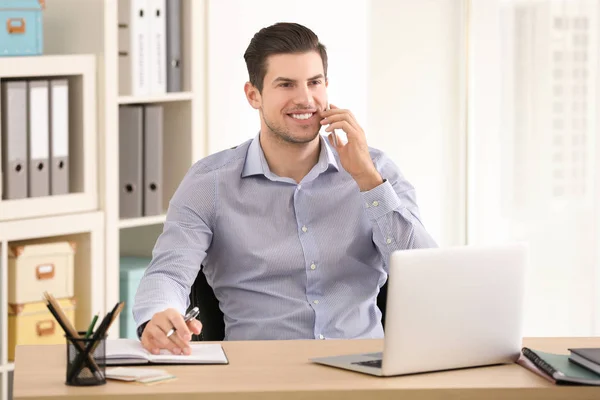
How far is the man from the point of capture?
258 cm

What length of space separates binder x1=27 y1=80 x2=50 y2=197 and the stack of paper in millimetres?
1663

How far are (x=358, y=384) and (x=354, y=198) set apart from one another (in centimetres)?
84

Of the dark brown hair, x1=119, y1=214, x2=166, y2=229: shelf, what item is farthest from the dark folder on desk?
x1=119, y1=214, x2=166, y2=229: shelf

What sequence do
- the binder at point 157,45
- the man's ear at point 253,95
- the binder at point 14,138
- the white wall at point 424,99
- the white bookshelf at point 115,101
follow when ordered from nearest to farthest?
the man's ear at point 253,95
the binder at point 14,138
the white bookshelf at point 115,101
the binder at point 157,45
the white wall at point 424,99

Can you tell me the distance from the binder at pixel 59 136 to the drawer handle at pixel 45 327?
1.37 ft

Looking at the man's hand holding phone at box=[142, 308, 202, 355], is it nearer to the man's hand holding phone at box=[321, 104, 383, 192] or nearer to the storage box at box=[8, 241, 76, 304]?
the man's hand holding phone at box=[321, 104, 383, 192]

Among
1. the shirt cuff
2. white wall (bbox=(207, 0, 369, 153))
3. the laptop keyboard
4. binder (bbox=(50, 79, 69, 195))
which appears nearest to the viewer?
the laptop keyboard

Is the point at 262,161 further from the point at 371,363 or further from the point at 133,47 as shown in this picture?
the point at 133,47

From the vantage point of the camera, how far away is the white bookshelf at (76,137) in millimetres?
3471

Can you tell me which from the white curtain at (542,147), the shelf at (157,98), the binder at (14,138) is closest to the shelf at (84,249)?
the binder at (14,138)

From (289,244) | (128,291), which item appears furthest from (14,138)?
(289,244)

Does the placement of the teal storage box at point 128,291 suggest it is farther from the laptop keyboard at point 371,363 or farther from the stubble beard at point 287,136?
the laptop keyboard at point 371,363

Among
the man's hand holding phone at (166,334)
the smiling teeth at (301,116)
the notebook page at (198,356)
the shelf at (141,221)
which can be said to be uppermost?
the smiling teeth at (301,116)

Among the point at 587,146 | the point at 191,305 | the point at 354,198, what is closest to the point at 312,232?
the point at 354,198
